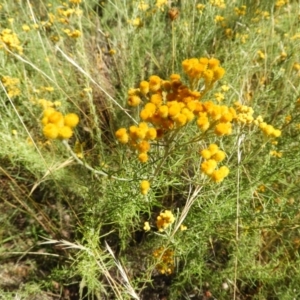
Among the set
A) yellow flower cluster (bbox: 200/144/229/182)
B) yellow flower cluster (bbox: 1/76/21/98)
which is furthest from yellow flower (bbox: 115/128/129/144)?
yellow flower cluster (bbox: 1/76/21/98)

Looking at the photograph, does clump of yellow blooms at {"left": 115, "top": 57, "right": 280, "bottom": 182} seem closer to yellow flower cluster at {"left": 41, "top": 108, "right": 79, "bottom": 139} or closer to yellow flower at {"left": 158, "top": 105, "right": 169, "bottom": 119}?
yellow flower at {"left": 158, "top": 105, "right": 169, "bottom": 119}

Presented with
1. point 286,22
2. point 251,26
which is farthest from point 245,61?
point 286,22

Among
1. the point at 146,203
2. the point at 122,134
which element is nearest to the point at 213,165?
the point at 122,134

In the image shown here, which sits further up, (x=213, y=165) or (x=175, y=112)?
(x=175, y=112)

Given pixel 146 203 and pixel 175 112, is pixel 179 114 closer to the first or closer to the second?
pixel 175 112

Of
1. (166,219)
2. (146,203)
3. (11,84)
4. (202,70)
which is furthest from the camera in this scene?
(11,84)

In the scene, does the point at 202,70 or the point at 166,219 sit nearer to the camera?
the point at 202,70

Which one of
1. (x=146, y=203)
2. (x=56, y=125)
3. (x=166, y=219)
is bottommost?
(x=146, y=203)

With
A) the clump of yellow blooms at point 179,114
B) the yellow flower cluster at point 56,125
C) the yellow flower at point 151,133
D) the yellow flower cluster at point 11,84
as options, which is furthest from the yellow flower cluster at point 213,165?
the yellow flower cluster at point 11,84

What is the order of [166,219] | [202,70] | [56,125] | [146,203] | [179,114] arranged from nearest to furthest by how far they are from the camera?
[56,125] < [179,114] < [202,70] < [166,219] < [146,203]

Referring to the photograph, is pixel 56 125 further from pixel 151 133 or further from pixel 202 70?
pixel 202 70

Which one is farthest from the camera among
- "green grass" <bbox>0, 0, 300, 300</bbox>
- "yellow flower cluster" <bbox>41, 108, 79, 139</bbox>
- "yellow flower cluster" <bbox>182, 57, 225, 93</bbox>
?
"green grass" <bbox>0, 0, 300, 300</bbox>

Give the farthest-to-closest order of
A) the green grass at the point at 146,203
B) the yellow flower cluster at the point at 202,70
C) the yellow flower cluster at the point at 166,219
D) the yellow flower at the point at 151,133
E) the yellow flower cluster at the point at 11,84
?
the yellow flower cluster at the point at 11,84, the green grass at the point at 146,203, the yellow flower cluster at the point at 166,219, the yellow flower cluster at the point at 202,70, the yellow flower at the point at 151,133

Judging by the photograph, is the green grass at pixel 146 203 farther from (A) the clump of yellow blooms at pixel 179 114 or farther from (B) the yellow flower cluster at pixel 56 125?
(B) the yellow flower cluster at pixel 56 125
